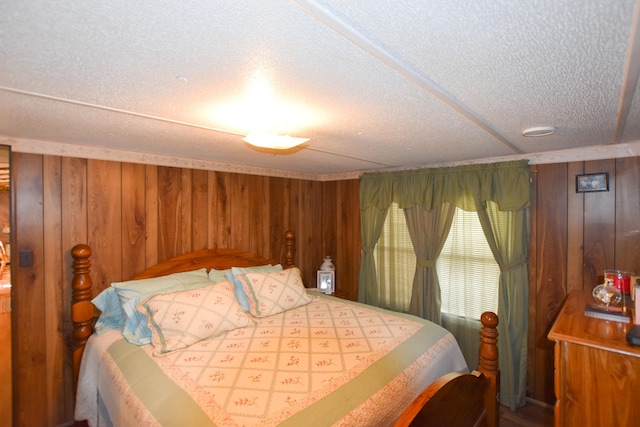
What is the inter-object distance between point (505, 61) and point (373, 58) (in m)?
0.42

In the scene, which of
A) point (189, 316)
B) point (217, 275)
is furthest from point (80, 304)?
point (217, 275)

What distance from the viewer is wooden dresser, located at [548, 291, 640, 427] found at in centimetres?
129

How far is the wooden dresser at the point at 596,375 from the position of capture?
50.6 inches

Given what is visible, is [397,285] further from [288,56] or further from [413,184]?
[288,56]

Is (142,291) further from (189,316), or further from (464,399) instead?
(464,399)

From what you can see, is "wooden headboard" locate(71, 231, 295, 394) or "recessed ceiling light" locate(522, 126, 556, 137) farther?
"wooden headboard" locate(71, 231, 295, 394)

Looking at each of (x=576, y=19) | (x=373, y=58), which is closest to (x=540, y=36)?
(x=576, y=19)

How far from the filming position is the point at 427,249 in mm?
3016

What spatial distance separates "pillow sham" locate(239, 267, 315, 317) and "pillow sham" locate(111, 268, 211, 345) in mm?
367

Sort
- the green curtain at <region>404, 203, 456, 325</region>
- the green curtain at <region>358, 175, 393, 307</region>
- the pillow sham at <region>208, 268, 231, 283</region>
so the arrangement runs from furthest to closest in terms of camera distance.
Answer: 1. the green curtain at <region>358, 175, 393, 307</region>
2. the green curtain at <region>404, 203, 456, 325</region>
3. the pillow sham at <region>208, 268, 231, 283</region>

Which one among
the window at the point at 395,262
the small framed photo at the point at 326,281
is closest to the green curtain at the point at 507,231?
A: the window at the point at 395,262

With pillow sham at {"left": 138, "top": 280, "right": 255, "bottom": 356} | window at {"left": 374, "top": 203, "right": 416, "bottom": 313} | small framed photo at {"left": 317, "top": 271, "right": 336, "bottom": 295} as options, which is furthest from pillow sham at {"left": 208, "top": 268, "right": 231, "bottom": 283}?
window at {"left": 374, "top": 203, "right": 416, "bottom": 313}

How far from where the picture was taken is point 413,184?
3.10 meters

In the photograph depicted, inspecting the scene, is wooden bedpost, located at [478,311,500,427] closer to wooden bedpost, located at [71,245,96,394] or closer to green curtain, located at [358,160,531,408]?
green curtain, located at [358,160,531,408]
